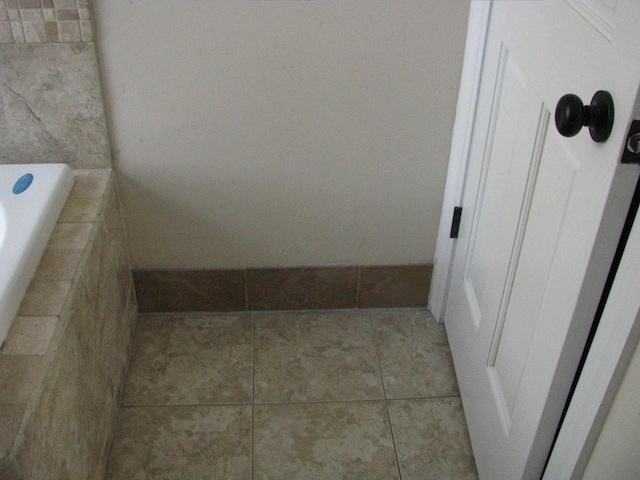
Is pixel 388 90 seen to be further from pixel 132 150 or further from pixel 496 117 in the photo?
pixel 132 150

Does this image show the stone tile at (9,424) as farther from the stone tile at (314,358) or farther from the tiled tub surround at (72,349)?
the stone tile at (314,358)

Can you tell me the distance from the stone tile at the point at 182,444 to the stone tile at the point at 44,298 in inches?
18.2

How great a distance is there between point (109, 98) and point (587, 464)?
3.81ft

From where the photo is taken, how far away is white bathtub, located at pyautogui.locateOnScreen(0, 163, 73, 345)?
1.12 metres

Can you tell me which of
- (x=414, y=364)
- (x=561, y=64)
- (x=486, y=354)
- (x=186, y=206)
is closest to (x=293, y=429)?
(x=414, y=364)

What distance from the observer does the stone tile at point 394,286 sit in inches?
70.4

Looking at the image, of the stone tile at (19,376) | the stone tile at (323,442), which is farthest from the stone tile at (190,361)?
the stone tile at (19,376)

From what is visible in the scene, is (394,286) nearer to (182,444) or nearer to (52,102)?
(182,444)

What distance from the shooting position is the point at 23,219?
4.12ft

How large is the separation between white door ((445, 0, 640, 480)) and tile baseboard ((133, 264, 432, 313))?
9.3 inches

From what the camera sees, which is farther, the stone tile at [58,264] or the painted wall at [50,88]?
the painted wall at [50,88]

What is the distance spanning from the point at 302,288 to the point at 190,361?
0.34 meters

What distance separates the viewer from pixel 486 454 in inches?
54.5

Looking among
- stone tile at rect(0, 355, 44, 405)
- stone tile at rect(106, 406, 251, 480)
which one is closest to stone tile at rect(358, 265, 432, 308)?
stone tile at rect(106, 406, 251, 480)
